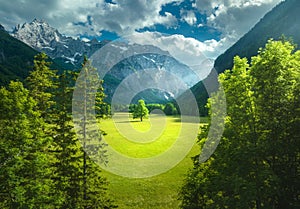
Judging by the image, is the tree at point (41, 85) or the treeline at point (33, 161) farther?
the tree at point (41, 85)

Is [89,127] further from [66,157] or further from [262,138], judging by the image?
[262,138]

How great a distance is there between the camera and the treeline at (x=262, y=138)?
725 inches

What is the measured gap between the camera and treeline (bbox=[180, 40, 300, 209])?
725 inches

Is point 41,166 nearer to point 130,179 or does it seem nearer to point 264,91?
point 264,91

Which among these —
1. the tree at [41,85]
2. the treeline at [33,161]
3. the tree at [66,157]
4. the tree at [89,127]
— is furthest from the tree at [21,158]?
the tree at [41,85]

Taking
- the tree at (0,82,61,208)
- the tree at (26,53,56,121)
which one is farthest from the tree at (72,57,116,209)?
the tree at (26,53,56,121)

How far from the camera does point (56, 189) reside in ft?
69.4

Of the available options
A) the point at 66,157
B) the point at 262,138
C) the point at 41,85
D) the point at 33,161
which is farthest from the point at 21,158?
the point at 262,138

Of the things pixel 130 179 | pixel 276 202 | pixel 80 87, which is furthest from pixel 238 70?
pixel 130 179

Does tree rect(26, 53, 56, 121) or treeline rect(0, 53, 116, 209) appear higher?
tree rect(26, 53, 56, 121)

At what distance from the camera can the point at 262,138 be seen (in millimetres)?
19859

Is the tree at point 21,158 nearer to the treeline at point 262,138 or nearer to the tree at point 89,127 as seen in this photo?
the tree at point 89,127

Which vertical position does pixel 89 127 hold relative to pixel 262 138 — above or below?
above

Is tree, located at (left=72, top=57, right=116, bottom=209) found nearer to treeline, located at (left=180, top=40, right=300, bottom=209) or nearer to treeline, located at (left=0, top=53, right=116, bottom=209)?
treeline, located at (left=0, top=53, right=116, bottom=209)
